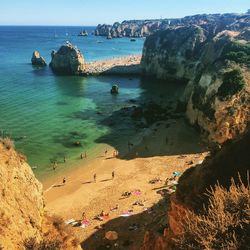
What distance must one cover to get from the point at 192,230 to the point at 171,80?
82255 millimetres

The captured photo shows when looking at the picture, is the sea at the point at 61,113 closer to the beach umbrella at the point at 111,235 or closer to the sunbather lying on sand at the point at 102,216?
the sunbather lying on sand at the point at 102,216

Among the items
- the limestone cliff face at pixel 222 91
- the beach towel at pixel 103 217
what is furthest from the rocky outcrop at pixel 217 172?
the beach towel at pixel 103 217

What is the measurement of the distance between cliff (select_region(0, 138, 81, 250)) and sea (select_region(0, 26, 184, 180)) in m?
19.3

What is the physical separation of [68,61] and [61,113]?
4276 centimetres

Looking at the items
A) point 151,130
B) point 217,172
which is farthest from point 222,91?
point 217,172

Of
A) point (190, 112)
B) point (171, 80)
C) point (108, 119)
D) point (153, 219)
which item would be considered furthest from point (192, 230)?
point (171, 80)

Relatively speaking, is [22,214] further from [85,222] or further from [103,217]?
[103,217]

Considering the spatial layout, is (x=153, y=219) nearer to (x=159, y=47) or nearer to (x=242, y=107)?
(x=242, y=107)

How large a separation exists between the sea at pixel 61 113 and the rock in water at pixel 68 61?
3366mm

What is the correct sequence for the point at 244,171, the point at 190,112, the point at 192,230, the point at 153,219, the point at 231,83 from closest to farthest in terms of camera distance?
the point at 192,230 → the point at 244,171 → the point at 153,219 → the point at 231,83 → the point at 190,112

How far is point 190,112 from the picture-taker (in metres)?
58.9

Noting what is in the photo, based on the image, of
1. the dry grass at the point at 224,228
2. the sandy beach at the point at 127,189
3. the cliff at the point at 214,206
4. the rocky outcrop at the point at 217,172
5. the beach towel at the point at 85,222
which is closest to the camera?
the dry grass at the point at 224,228

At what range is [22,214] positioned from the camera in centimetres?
2150

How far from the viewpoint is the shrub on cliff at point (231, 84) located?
171 ft
